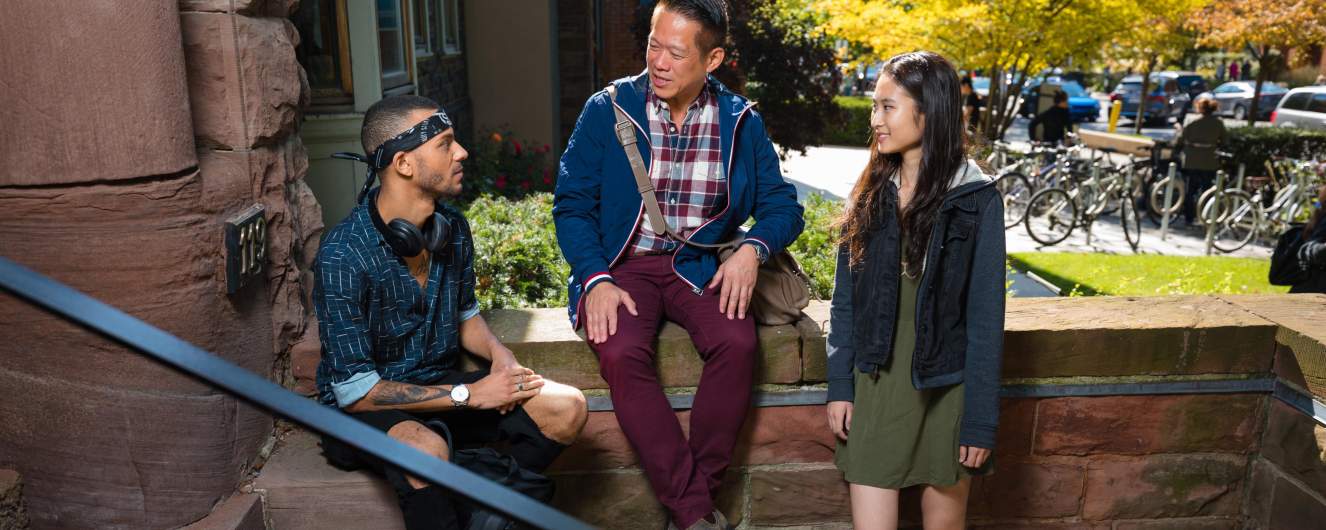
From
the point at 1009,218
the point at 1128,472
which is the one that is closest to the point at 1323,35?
the point at 1009,218

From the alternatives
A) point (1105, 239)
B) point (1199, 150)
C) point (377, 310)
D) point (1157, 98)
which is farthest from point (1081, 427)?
point (1157, 98)

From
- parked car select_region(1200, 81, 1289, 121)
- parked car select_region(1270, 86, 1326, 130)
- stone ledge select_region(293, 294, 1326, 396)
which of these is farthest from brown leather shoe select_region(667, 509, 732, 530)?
parked car select_region(1200, 81, 1289, 121)

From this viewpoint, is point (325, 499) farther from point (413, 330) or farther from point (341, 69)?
point (341, 69)

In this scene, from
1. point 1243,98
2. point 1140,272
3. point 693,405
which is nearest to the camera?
point 693,405

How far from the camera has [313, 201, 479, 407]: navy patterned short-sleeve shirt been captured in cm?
279

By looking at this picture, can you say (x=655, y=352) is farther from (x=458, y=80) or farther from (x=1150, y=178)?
(x=1150, y=178)

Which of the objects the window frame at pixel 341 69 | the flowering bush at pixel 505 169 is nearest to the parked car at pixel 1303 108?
the flowering bush at pixel 505 169

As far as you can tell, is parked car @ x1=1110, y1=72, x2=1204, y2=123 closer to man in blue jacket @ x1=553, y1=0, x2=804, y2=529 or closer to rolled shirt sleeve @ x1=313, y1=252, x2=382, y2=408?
man in blue jacket @ x1=553, y1=0, x2=804, y2=529

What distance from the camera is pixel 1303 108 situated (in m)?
24.8

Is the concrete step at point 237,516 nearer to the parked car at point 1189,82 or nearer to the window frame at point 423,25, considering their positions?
the window frame at point 423,25

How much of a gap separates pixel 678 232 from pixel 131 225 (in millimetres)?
1584

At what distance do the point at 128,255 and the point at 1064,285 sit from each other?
8.01 m

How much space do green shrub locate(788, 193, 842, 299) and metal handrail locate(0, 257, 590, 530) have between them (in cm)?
310

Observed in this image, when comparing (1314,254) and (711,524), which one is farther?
(1314,254)
